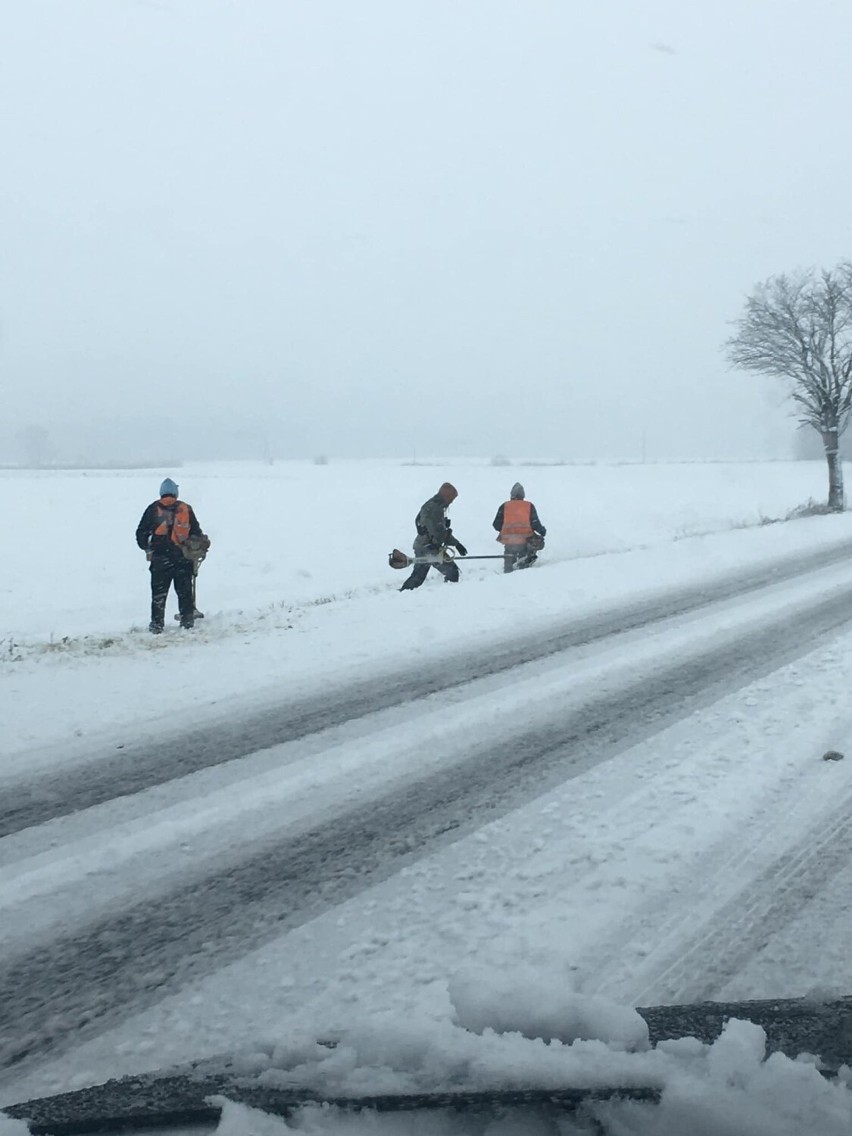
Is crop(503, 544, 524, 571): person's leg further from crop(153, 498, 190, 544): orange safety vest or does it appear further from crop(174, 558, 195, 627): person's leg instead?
crop(153, 498, 190, 544): orange safety vest

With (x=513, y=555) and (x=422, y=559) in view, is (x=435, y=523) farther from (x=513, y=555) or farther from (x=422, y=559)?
(x=513, y=555)

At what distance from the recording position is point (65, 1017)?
107 inches

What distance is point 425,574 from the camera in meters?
13.0

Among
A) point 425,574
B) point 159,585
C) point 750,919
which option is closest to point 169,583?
point 159,585

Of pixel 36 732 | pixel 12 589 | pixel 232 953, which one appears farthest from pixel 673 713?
pixel 12 589

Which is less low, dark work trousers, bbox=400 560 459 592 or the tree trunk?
the tree trunk

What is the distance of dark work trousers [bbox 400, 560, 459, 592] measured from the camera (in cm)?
1278

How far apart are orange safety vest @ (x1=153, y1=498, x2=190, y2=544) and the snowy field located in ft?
3.94

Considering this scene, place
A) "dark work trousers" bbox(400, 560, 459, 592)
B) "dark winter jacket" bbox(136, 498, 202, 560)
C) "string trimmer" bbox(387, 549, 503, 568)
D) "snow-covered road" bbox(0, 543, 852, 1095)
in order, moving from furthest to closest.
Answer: "string trimmer" bbox(387, 549, 503, 568) < "dark work trousers" bbox(400, 560, 459, 592) < "dark winter jacket" bbox(136, 498, 202, 560) < "snow-covered road" bbox(0, 543, 852, 1095)

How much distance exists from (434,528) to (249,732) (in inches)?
320

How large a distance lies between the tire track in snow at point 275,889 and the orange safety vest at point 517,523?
330 inches

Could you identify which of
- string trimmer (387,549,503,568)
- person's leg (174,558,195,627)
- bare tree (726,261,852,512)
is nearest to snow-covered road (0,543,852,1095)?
person's leg (174,558,195,627)

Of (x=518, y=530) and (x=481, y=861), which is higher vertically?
(x=518, y=530)

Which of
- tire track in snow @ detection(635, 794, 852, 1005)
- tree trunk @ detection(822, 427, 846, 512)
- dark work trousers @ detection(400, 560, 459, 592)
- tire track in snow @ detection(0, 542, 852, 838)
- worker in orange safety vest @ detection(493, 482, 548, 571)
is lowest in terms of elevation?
tire track in snow @ detection(635, 794, 852, 1005)
